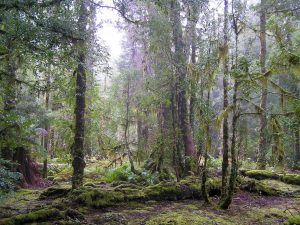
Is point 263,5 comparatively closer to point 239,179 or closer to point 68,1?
point 239,179

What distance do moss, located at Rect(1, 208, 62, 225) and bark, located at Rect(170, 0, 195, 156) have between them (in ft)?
17.2

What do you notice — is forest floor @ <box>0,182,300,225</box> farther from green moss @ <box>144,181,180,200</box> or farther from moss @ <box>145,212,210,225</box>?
green moss @ <box>144,181,180,200</box>

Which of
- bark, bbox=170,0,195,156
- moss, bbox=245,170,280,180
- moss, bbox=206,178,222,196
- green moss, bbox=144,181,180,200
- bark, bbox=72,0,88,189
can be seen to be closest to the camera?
green moss, bbox=144,181,180,200

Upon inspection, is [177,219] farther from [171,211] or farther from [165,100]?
[165,100]

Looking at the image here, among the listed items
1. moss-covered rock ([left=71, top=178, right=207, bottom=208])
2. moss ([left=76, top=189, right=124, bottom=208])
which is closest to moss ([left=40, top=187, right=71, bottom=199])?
moss-covered rock ([left=71, top=178, right=207, bottom=208])

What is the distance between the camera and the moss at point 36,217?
6.63 meters

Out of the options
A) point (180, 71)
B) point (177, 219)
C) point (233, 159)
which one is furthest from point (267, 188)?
point (177, 219)

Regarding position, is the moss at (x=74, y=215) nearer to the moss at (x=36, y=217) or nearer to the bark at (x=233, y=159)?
the moss at (x=36, y=217)

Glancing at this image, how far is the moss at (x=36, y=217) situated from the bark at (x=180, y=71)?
5242 millimetres

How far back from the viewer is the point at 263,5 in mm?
12875

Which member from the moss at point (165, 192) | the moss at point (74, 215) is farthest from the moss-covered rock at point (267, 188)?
the moss at point (74, 215)

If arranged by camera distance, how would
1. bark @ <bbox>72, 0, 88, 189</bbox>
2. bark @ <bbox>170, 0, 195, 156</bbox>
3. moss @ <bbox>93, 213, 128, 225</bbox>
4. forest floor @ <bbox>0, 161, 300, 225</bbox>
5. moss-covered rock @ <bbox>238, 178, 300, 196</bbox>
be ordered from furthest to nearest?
1. moss-covered rock @ <bbox>238, 178, 300, 196</bbox>
2. bark @ <bbox>170, 0, 195, 156</bbox>
3. bark @ <bbox>72, 0, 88, 189</bbox>
4. forest floor @ <bbox>0, 161, 300, 225</bbox>
5. moss @ <bbox>93, 213, 128, 225</bbox>

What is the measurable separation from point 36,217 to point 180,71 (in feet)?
21.2

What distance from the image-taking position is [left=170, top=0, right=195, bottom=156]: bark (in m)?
10.5
